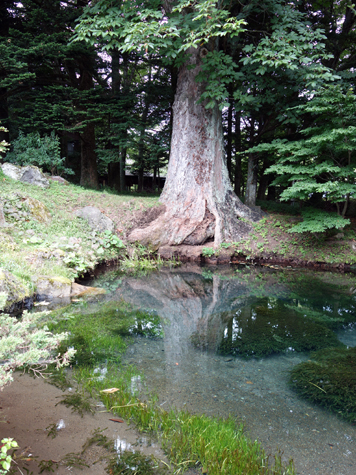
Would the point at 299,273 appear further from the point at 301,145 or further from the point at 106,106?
the point at 106,106

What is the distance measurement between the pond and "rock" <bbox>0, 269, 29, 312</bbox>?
63.5 inches

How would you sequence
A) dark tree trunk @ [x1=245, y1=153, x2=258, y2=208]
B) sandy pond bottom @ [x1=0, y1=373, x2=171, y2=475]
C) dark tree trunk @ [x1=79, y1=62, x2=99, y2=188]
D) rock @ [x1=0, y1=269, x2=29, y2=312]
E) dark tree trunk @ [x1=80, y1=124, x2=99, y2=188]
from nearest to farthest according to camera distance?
sandy pond bottom @ [x1=0, y1=373, x2=171, y2=475] < rock @ [x1=0, y1=269, x2=29, y2=312] < dark tree trunk @ [x1=245, y1=153, x2=258, y2=208] < dark tree trunk @ [x1=79, y1=62, x2=99, y2=188] < dark tree trunk @ [x1=80, y1=124, x2=99, y2=188]

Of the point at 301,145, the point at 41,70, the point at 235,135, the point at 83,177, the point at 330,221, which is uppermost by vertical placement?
the point at 41,70

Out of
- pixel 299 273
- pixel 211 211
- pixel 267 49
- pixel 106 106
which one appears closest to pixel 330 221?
pixel 299 273

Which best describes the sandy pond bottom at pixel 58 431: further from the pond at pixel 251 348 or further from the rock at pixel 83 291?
the rock at pixel 83 291

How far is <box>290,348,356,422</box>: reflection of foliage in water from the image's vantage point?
8.97 feet

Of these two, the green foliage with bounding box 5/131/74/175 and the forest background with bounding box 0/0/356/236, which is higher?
the forest background with bounding box 0/0/356/236

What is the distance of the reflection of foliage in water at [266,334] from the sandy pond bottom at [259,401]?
0.89 ft

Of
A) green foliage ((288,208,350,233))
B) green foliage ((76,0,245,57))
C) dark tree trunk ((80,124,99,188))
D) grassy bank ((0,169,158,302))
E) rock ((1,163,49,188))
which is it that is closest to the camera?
grassy bank ((0,169,158,302))

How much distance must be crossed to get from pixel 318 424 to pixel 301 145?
767 cm

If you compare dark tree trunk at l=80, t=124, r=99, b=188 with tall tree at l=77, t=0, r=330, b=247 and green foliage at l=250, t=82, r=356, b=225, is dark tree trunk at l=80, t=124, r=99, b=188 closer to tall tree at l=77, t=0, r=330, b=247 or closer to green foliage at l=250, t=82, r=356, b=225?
tall tree at l=77, t=0, r=330, b=247

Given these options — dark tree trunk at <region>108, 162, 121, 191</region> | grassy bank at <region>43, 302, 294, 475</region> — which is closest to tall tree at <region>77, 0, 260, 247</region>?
dark tree trunk at <region>108, 162, 121, 191</region>

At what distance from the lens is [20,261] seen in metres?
5.21

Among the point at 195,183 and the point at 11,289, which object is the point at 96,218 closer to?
the point at 195,183
